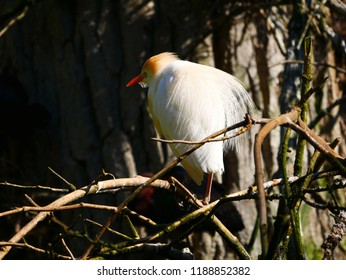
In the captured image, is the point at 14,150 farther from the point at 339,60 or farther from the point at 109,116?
the point at 339,60

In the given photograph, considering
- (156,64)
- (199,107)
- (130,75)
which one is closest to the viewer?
(199,107)

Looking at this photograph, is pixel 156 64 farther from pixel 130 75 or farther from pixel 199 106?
pixel 130 75

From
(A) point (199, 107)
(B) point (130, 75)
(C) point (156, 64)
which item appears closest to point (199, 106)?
(A) point (199, 107)

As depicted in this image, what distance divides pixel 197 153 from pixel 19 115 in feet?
5.43

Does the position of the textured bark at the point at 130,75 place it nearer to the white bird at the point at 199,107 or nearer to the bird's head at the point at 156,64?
the bird's head at the point at 156,64

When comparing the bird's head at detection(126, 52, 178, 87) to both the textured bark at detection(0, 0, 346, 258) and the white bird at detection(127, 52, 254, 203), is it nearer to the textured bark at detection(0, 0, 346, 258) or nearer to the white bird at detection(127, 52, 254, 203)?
the white bird at detection(127, 52, 254, 203)

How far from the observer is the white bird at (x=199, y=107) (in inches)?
105

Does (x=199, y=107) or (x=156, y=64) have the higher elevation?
(x=156, y=64)

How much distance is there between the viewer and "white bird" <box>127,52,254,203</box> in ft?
8.75

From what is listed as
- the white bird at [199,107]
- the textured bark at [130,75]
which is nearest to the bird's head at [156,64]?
the white bird at [199,107]

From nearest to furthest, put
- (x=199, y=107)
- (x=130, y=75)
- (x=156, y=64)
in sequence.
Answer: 1. (x=199, y=107)
2. (x=156, y=64)
3. (x=130, y=75)

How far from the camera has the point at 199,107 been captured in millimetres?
2746

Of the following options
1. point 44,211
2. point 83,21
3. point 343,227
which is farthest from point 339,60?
point 44,211

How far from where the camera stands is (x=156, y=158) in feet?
12.4
